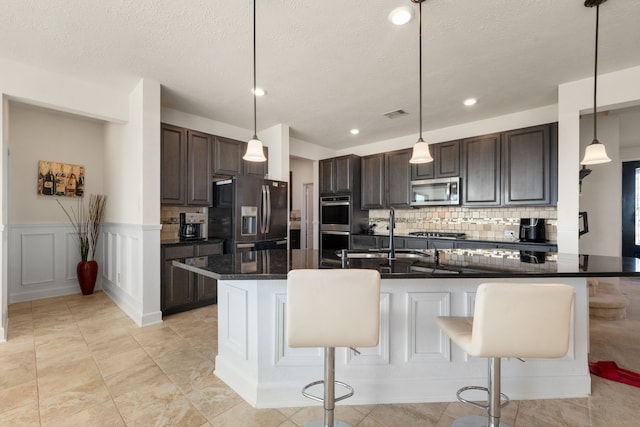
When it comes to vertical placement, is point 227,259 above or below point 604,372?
above

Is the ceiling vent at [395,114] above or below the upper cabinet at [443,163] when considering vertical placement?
above

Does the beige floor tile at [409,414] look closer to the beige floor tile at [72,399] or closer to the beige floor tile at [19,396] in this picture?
the beige floor tile at [72,399]

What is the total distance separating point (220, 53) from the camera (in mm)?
2584

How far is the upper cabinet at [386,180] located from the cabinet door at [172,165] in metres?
3.02

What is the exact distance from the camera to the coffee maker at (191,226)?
4.07m

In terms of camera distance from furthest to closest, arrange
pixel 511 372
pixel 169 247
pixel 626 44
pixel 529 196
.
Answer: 1. pixel 529 196
2. pixel 169 247
3. pixel 626 44
4. pixel 511 372

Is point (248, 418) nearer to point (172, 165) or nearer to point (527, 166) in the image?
point (172, 165)

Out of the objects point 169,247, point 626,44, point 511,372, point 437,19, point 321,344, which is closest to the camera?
point 321,344

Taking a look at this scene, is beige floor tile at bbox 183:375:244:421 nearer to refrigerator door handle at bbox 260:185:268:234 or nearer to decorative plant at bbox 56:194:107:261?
refrigerator door handle at bbox 260:185:268:234

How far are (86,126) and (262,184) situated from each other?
273cm

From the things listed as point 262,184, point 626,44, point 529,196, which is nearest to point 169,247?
point 262,184

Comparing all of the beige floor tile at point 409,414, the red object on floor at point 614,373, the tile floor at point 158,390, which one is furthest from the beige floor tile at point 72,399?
the red object on floor at point 614,373

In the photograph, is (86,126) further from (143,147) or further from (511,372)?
(511,372)

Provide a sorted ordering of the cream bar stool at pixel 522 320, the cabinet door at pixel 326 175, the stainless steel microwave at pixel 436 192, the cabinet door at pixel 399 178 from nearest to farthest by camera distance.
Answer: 1. the cream bar stool at pixel 522 320
2. the stainless steel microwave at pixel 436 192
3. the cabinet door at pixel 399 178
4. the cabinet door at pixel 326 175
